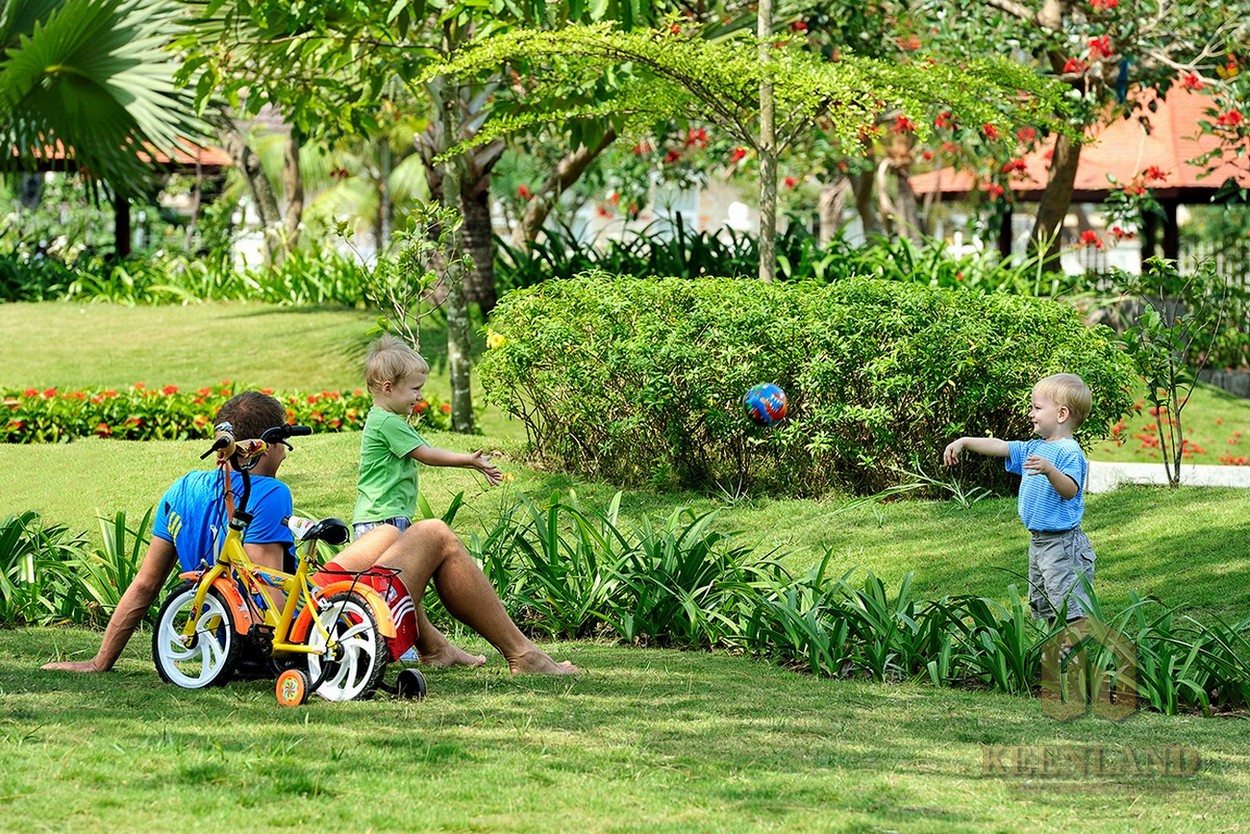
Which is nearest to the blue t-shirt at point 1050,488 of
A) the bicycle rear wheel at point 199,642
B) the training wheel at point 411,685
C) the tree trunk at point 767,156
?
the training wheel at point 411,685

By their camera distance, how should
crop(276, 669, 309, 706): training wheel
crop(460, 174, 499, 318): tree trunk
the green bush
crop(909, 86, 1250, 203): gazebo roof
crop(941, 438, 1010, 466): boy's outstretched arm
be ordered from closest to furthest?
1. crop(276, 669, 309, 706): training wheel
2. crop(941, 438, 1010, 466): boy's outstretched arm
3. the green bush
4. crop(460, 174, 499, 318): tree trunk
5. crop(909, 86, 1250, 203): gazebo roof

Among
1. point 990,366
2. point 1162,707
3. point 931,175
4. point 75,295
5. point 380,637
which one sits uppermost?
point 931,175

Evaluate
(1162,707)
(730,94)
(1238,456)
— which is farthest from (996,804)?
(1238,456)

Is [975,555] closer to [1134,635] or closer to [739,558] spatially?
[739,558]

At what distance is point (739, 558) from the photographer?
6723 millimetres

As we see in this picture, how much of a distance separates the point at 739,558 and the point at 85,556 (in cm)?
286

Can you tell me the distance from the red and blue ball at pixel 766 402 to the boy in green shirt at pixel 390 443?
3.79 metres

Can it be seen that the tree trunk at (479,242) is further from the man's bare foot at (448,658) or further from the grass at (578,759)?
the grass at (578,759)

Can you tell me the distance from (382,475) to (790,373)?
4.28m

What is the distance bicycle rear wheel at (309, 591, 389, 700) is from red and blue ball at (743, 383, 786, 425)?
4530mm

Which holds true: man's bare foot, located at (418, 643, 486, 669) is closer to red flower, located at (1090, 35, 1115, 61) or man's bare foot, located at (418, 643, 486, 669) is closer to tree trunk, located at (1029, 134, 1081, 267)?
red flower, located at (1090, 35, 1115, 61)

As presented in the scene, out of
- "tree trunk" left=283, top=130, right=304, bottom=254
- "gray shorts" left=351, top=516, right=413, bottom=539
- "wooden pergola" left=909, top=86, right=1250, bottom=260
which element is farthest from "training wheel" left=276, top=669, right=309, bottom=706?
"tree trunk" left=283, top=130, right=304, bottom=254

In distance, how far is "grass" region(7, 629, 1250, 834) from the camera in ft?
11.5

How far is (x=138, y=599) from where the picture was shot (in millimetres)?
4996
